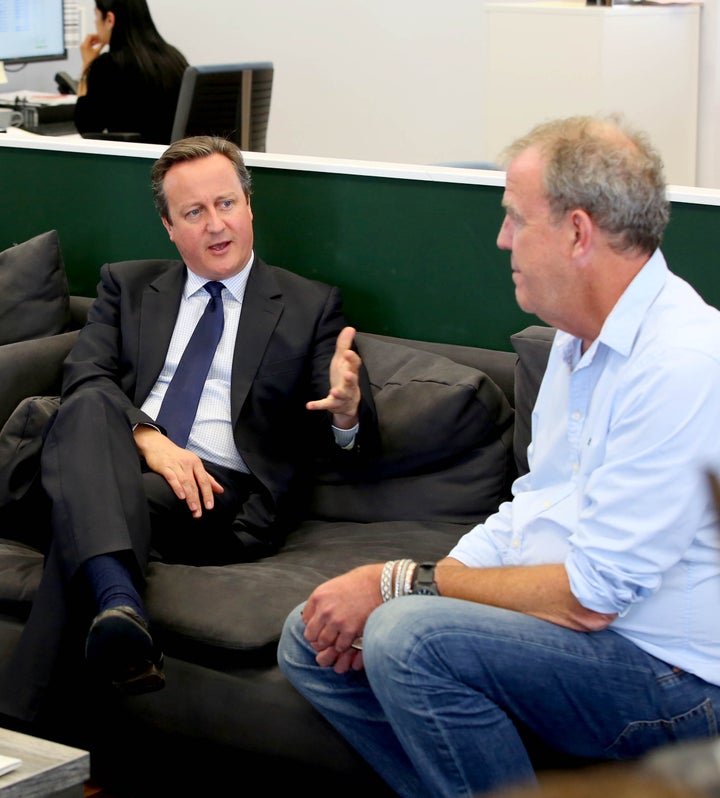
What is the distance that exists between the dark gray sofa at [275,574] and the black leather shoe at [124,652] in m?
0.13

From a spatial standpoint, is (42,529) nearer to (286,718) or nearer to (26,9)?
(286,718)

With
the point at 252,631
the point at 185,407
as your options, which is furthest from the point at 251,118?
the point at 252,631

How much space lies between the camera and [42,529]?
2418 mm

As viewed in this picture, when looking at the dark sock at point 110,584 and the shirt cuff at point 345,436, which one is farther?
the shirt cuff at point 345,436

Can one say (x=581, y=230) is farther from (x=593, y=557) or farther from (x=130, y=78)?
(x=130, y=78)

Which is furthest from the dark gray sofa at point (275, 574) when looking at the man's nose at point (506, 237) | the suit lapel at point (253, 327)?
the man's nose at point (506, 237)

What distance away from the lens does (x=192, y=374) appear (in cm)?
251

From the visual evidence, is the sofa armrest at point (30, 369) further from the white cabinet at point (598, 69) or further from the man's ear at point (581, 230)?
the white cabinet at point (598, 69)

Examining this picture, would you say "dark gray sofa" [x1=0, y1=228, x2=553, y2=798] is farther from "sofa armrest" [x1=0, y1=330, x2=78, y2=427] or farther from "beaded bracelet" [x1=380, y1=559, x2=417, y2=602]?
"beaded bracelet" [x1=380, y1=559, x2=417, y2=602]

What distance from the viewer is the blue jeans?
1.54 m

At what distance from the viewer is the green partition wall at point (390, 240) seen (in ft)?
8.61

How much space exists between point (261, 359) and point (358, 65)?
12.5 feet

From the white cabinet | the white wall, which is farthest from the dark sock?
the white wall

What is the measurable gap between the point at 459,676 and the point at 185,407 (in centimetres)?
108
